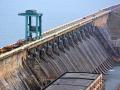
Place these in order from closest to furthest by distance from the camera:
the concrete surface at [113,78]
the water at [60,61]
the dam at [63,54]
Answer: the dam at [63,54] < the water at [60,61] < the concrete surface at [113,78]

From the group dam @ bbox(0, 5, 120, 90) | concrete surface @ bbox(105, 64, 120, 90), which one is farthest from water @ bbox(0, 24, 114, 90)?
concrete surface @ bbox(105, 64, 120, 90)

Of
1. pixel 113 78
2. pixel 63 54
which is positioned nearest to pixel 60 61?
pixel 63 54

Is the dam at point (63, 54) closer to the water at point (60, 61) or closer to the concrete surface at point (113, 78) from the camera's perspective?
the water at point (60, 61)

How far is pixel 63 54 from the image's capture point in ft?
120

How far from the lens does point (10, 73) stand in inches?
1041

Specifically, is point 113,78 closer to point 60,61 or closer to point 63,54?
point 63,54

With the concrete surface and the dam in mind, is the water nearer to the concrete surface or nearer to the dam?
the dam

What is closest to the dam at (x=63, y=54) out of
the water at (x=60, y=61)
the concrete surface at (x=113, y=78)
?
the water at (x=60, y=61)

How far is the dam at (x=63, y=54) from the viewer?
2690 cm

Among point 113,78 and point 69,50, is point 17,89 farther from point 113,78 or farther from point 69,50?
point 113,78

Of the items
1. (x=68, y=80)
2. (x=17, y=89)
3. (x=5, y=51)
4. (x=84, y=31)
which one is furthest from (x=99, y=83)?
(x=84, y=31)

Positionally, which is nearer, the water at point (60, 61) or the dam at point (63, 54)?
the dam at point (63, 54)

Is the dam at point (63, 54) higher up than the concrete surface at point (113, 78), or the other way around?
the dam at point (63, 54)

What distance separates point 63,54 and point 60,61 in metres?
2.26
